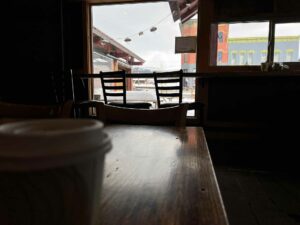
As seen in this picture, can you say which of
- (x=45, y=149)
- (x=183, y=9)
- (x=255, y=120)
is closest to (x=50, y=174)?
(x=45, y=149)

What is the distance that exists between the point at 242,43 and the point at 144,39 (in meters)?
1.86

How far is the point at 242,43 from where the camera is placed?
3.77m

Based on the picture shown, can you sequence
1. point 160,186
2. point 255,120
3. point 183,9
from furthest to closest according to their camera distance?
point 183,9
point 255,120
point 160,186

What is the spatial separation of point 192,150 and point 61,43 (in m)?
4.17

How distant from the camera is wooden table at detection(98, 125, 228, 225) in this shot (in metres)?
0.40

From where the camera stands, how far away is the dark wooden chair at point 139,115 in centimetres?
122

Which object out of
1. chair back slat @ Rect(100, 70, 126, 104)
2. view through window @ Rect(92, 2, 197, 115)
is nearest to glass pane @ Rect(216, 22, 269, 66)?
view through window @ Rect(92, 2, 197, 115)

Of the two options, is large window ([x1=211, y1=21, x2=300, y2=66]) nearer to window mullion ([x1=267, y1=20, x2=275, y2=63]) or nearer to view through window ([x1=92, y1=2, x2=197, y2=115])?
window mullion ([x1=267, y1=20, x2=275, y2=63])

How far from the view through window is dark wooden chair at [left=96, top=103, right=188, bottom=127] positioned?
2.75m

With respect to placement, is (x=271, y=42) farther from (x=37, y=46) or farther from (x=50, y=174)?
(x=50, y=174)

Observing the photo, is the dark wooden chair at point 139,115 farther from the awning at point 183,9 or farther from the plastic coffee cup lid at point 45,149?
the awning at point 183,9

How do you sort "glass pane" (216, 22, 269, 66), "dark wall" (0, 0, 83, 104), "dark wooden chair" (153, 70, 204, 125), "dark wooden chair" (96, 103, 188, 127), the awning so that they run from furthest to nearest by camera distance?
1. "dark wall" (0, 0, 83, 104)
2. the awning
3. "glass pane" (216, 22, 269, 66)
4. "dark wooden chair" (153, 70, 204, 125)
5. "dark wooden chair" (96, 103, 188, 127)

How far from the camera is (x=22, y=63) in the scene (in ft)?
14.6

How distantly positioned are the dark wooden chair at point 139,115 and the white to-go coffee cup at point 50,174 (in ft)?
3.05
